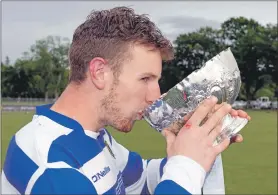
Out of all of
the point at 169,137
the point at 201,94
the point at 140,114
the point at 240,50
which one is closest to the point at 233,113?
the point at 201,94

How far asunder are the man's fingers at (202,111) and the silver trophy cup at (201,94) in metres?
0.07

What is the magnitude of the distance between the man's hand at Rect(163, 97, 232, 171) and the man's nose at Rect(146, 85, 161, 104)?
0.22m

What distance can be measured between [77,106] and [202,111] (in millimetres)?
518

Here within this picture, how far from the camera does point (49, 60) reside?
72.2 meters

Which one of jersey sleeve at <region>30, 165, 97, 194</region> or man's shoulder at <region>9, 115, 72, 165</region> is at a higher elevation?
man's shoulder at <region>9, 115, 72, 165</region>

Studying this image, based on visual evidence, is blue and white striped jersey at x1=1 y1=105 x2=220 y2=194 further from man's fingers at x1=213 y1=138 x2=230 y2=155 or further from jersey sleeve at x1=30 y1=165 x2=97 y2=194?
man's fingers at x1=213 y1=138 x2=230 y2=155

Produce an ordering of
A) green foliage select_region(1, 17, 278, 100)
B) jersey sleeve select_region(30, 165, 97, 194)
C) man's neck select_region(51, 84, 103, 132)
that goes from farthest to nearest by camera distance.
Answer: green foliage select_region(1, 17, 278, 100) < man's neck select_region(51, 84, 103, 132) < jersey sleeve select_region(30, 165, 97, 194)

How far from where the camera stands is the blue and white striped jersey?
1.61 m

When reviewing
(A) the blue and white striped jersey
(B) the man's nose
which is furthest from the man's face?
(A) the blue and white striped jersey

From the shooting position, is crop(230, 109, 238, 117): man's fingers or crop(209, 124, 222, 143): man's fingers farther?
crop(230, 109, 238, 117): man's fingers

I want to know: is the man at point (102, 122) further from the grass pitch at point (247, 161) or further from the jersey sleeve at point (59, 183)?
the grass pitch at point (247, 161)

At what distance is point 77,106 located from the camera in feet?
6.28

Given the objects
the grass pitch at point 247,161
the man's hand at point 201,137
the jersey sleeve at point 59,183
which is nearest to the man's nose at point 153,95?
the man's hand at point 201,137

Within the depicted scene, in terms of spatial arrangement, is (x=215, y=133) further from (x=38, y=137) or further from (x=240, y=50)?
(x=240, y=50)
